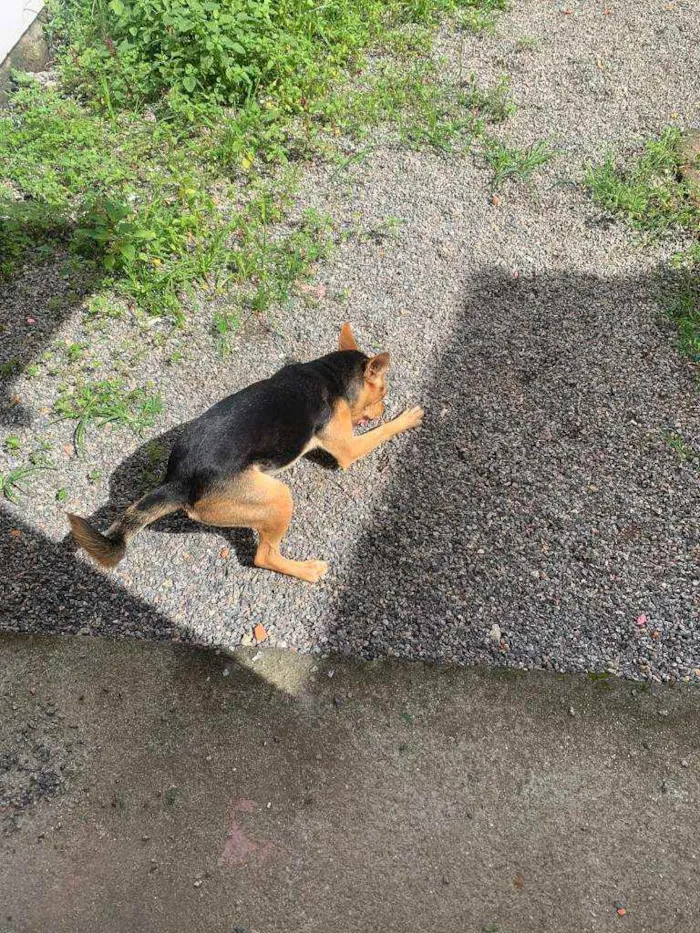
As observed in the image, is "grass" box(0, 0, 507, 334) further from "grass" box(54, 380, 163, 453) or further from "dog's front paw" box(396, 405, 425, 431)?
"dog's front paw" box(396, 405, 425, 431)

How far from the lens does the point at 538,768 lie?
8.96ft

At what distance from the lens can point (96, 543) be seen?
2.68 metres

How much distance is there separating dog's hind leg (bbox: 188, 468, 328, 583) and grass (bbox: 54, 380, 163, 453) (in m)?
1.01

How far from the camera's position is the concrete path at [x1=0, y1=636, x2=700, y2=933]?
2.46 metres

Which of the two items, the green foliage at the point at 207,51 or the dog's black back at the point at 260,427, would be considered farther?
the green foliage at the point at 207,51

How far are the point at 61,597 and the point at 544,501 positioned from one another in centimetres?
228

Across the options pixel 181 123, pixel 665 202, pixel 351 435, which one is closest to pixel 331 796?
pixel 351 435

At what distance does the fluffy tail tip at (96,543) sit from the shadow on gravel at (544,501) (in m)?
0.97

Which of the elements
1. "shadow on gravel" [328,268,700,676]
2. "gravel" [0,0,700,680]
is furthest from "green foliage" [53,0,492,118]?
"shadow on gravel" [328,268,700,676]

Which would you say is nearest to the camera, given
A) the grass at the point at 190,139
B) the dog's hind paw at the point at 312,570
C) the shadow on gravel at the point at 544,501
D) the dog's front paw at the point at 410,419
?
the shadow on gravel at the point at 544,501

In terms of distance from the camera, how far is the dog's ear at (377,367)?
3359 millimetres

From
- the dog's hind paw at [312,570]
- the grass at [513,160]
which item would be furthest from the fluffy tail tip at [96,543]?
the grass at [513,160]

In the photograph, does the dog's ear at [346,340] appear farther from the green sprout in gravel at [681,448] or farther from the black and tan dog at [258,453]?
the green sprout in gravel at [681,448]

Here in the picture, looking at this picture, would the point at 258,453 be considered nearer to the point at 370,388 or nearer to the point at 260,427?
the point at 260,427
